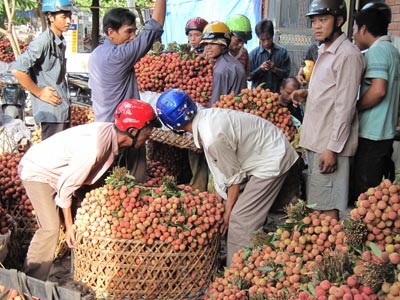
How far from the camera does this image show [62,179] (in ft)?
12.4

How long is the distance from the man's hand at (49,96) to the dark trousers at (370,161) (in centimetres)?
252

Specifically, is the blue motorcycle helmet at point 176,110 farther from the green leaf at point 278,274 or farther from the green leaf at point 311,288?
the green leaf at point 311,288

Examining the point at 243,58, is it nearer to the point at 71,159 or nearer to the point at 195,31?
the point at 195,31

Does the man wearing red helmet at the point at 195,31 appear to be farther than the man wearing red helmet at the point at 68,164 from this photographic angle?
Yes

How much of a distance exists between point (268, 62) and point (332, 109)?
10.1ft

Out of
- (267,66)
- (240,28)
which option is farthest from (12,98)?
(267,66)

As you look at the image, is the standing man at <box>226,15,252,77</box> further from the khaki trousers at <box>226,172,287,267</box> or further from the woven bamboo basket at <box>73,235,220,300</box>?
the woven bamboo basket at <box>73,235,220,300</box>

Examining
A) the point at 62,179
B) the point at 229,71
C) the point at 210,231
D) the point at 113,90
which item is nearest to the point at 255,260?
the point at 210,231

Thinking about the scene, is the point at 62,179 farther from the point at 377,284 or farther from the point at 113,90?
the point at 377,284

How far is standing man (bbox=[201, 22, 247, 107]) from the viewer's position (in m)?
5.45

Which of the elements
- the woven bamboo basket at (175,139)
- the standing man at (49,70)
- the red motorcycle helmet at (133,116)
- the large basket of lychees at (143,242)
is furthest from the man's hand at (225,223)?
the standing man at (49,70)

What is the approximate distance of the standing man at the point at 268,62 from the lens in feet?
23.1

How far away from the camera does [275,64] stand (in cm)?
729

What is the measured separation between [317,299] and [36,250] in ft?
7.20
